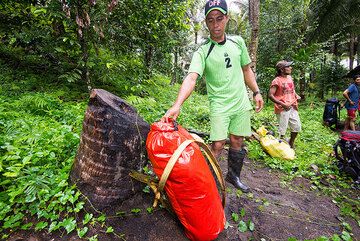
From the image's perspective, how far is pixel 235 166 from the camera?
3.23 m

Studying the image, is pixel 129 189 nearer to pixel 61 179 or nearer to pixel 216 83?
pixel 61 179

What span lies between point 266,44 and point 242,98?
40.0 ft

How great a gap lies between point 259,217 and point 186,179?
4.58 feet

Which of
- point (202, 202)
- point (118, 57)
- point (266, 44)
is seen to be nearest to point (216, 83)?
point (202, 202)

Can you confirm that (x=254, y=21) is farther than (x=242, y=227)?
Yes

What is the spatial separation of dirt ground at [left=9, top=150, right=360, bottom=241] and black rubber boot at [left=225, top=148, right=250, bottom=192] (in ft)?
0.30

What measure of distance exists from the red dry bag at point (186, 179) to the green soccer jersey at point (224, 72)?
3.02 feet

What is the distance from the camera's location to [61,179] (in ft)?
7.97

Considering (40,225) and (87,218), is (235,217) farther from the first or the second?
(40,225)

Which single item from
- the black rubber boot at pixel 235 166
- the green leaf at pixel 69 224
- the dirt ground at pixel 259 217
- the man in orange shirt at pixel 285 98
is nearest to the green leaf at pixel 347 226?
the dirt ground at pixel 259 217

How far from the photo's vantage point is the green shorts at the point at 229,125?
287 cm

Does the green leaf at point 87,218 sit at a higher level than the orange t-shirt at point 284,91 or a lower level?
lower

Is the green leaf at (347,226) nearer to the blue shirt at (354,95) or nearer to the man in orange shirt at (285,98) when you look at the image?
the man in orange shirt at (285,98)

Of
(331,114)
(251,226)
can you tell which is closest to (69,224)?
(251,226)
